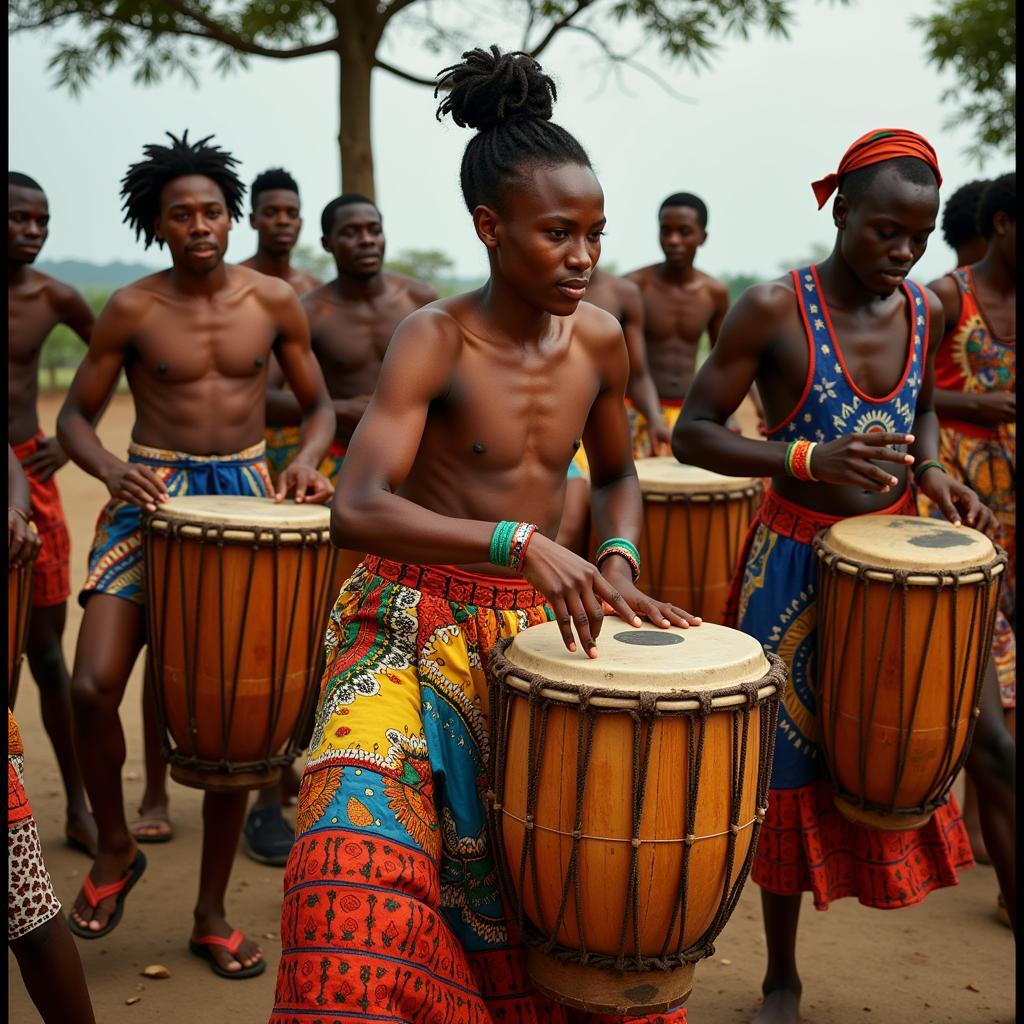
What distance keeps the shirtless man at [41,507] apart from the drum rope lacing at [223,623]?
1217 mm

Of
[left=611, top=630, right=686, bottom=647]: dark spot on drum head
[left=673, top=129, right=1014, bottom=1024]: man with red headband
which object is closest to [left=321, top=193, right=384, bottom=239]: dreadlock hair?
[left=673, top=129, right=1014, bottom=1024]: man with red headband

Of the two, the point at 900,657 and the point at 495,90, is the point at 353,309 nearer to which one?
the point at 495,90

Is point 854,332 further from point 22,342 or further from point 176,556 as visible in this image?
point 22,342

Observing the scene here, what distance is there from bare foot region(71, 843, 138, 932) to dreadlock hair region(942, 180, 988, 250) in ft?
15.3

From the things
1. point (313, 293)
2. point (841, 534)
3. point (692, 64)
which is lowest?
point (841, 534)

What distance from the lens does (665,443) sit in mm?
7160

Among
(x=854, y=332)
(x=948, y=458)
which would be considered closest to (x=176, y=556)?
(x=854, y=332)

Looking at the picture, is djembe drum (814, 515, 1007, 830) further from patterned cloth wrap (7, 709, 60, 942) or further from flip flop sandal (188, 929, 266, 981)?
patterned cloth wrap (7, 709, 60, 942)

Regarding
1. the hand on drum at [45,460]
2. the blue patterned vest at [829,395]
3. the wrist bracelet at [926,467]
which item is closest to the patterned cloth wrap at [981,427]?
the wrist bracelet at [926,467]

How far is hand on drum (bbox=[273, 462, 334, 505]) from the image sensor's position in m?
4.31

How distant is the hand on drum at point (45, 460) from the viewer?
5250 millimetres

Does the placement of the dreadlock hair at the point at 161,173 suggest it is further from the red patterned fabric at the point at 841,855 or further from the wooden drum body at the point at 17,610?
the red patterned fabric at the point at 841,855

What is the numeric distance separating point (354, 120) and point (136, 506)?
8.26 metres

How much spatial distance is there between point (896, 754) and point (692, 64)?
10868 mm
